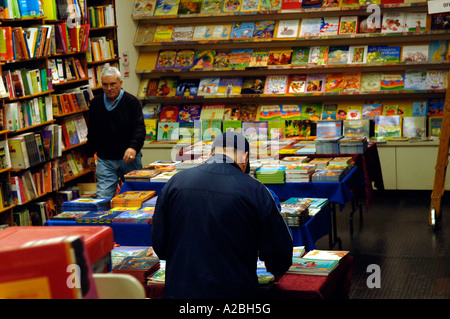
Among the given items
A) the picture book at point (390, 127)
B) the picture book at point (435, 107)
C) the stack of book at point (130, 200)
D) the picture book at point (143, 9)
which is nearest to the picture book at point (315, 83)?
the picture book at point (390, 127)

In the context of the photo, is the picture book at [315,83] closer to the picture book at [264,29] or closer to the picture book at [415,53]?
the picture book at [264,29]

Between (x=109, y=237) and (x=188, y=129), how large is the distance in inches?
266

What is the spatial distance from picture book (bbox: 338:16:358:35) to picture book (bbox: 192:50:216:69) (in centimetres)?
167

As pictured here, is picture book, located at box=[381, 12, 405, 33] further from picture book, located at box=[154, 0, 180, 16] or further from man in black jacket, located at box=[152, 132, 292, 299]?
man in black jacket, located at box=[152, 132, 292, 299]

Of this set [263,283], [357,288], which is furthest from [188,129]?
[263,283]

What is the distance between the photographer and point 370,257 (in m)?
5.41

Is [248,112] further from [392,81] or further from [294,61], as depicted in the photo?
[392,81]

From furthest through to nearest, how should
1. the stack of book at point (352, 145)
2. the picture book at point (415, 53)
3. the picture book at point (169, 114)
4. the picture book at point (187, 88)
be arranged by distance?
the picture book at point (169, 114), the picture book at point (187, 88), the picture book at point (415, 53), the stack of book at point (352, 145)

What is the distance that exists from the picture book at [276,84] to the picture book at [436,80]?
172 cm

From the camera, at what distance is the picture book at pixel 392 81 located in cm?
752

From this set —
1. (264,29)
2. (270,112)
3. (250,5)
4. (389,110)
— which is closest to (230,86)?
(270,112)

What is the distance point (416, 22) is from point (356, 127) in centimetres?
142

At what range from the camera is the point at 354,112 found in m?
7.74
